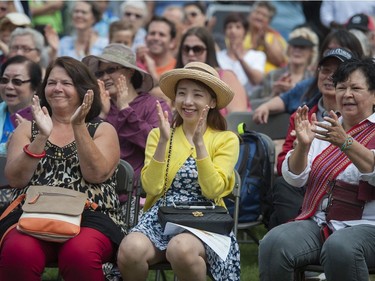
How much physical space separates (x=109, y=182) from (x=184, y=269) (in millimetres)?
979

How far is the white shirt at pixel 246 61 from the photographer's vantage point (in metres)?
12.1

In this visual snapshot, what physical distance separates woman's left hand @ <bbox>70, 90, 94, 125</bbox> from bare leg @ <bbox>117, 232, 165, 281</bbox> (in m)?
0.81

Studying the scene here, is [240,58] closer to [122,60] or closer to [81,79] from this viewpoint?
[122,60]

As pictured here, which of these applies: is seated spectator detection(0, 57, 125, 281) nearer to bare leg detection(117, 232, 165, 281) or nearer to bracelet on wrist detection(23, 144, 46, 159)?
bracelet on wrist detection(23, 144, 46, 159)

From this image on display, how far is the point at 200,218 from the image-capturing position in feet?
20.5

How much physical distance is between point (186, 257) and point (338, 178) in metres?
1.08

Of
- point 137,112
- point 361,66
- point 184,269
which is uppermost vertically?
point 361,66

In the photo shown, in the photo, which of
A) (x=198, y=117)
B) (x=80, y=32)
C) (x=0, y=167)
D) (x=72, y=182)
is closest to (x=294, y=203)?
(x=198, y=117)

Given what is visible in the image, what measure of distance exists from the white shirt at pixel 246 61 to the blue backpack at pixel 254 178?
4224mm

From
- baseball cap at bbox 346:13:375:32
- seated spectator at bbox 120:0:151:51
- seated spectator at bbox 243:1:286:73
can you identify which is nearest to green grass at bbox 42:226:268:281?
baseball cap at bbox 346:13:375:32

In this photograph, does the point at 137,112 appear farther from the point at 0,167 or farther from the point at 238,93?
the point at 238,93

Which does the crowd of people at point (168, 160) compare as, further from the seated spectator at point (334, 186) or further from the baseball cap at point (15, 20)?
the baseball cap at point (15, 20)

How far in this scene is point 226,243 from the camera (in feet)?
20.5

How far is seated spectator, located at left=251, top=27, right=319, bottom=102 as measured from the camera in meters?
10.6
